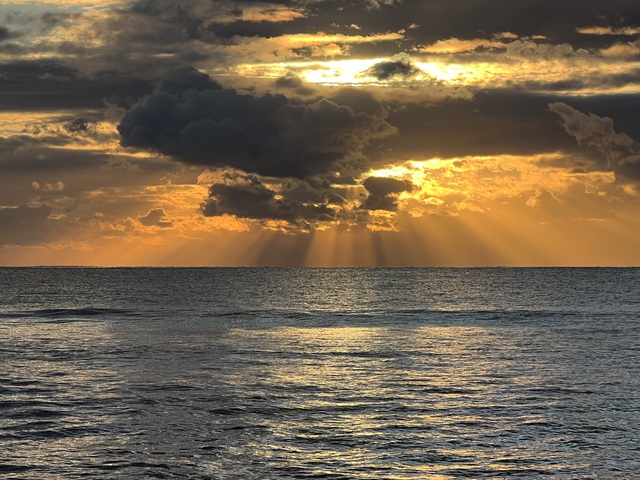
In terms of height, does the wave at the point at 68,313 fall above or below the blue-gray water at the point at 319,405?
below

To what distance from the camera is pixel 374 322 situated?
97812mm

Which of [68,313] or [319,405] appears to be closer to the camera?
[319,405]

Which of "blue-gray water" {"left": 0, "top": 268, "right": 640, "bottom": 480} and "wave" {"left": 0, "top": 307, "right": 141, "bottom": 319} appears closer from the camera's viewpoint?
"blue-gray water" {"left": 0, "top": 268, "right": 640, "bottom": 480}

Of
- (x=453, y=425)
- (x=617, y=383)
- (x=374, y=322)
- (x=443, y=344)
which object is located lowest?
(x=374, y=322)

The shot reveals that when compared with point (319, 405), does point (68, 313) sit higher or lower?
lower

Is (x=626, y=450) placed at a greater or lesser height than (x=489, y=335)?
greater

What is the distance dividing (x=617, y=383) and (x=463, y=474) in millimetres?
22153

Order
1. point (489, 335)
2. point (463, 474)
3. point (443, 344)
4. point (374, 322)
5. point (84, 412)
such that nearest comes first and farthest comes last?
1. point (463, 474)
2. point (84, 412)
3. point (443, 344)
4. point (489, 335)
5. point (374, 322)

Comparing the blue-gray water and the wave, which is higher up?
the blue-gray water

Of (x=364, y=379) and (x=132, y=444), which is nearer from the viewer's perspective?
(x=132, y=444)

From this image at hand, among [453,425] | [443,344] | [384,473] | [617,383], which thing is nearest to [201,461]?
[384,473]

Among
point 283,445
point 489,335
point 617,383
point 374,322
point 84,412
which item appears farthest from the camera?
point 374,322

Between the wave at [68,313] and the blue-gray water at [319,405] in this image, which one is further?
the wave at [68,313]

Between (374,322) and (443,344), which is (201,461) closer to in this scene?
(443,344)
